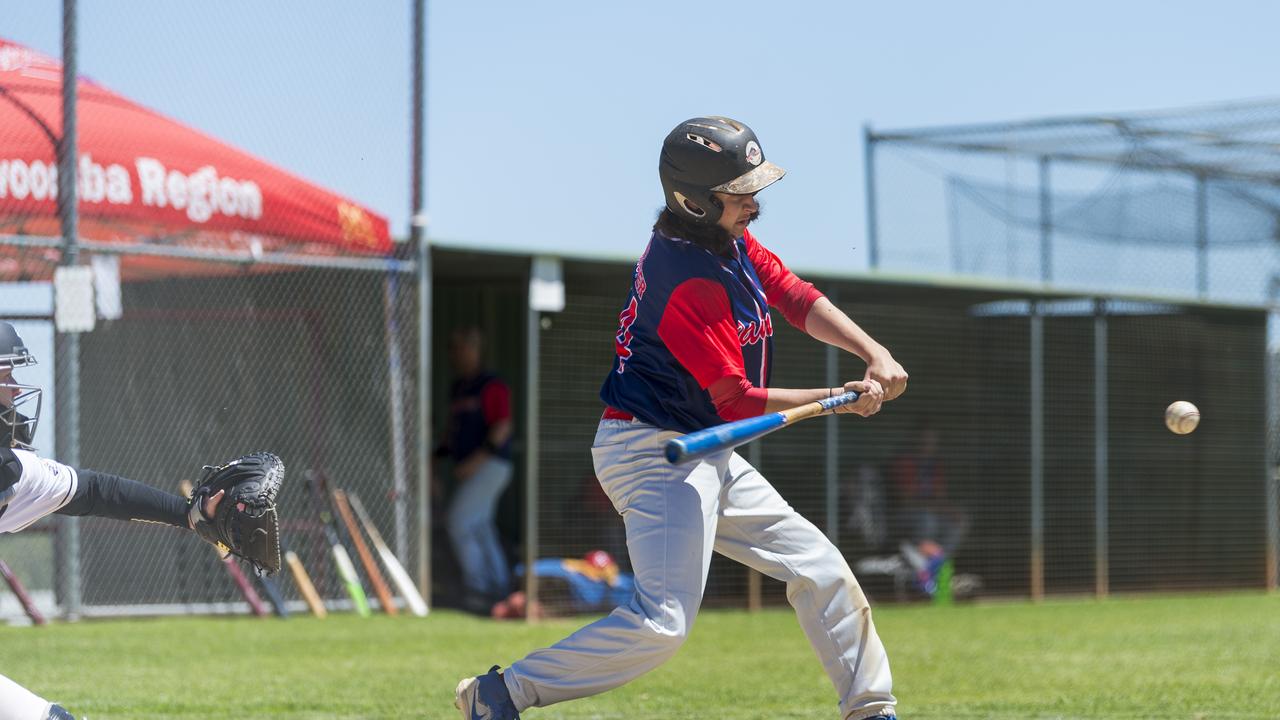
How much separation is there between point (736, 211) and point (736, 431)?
77 cm

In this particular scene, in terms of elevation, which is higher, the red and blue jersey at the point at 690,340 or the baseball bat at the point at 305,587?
the red and blue jersey at the point at 690,340

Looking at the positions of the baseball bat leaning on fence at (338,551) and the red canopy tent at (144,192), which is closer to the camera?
the red canopy tent at (144,192)

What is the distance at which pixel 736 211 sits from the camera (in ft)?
16.1

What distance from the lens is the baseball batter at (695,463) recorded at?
472 centimetres

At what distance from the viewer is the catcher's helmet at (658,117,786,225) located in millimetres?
4824

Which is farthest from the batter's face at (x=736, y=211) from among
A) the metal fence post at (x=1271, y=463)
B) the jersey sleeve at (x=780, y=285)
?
the metal fence post at (x=1271, y=463)

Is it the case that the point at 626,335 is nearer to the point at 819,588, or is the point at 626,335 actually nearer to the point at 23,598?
the point at 819,588

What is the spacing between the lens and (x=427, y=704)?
22.4 feet

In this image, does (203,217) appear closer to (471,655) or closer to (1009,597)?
(471,655)

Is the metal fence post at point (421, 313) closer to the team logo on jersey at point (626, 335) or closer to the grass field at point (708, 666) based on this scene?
the grass field at point (708, 666)

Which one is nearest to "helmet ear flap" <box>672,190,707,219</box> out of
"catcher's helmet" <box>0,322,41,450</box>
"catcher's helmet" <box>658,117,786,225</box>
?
"catcher's helmet" <box>658,117,786,225</box>

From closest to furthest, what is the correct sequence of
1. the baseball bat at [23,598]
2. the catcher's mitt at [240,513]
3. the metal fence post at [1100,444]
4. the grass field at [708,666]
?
the catcher's mitt at [240,513]
the grass field at [708,666]
the baseball bat at [23,598]
the metal fence post at [1100,444]

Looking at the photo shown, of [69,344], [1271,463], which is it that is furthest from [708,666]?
[1271,463]

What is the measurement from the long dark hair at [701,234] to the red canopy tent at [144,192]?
268 inches
